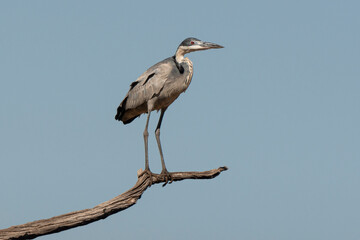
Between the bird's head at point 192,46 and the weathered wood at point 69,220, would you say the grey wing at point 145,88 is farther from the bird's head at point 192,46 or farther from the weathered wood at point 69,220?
the weathered wood at point 69,220

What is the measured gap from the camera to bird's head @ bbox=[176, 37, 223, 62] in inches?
492

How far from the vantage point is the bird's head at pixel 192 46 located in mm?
12484

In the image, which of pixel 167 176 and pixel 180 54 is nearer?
pixel 167 176

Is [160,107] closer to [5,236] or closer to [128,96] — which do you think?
[128,96]

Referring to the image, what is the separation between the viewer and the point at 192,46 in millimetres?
12477

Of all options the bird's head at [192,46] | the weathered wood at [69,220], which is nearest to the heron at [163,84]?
the bird's head at [192,46]

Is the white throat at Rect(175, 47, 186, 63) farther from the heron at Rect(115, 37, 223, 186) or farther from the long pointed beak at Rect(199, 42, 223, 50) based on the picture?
the long pointed beak at Rect(199, 42, 223, 50)

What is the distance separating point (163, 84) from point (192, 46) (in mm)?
864

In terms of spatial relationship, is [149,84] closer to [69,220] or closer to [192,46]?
[192,46]

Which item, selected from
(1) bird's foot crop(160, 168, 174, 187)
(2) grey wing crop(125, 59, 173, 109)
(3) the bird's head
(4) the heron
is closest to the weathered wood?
(1) bird's foot crop(160, 168, 174, 187)

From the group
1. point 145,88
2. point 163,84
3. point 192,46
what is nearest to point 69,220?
point 145,88

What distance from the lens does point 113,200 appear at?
1120 centimetres

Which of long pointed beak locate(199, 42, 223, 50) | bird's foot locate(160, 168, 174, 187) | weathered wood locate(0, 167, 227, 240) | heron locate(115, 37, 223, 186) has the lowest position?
weathered wood locate(0, 167, 227, 240)

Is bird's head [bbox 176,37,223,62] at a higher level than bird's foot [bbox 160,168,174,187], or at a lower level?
higher
